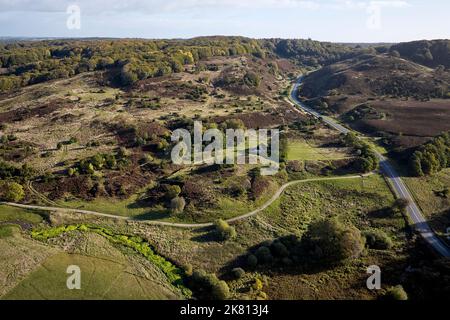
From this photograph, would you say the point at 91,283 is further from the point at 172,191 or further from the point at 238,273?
the point at 172,191

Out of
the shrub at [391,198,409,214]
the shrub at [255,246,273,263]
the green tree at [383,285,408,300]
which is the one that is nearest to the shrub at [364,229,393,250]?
the shrub at [391,198,409,214]

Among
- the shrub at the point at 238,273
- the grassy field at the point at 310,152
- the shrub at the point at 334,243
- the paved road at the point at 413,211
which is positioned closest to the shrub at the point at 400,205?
the paved road at the point at 413,211

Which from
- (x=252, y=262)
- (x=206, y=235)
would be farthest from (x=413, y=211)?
(x=206, y=235)

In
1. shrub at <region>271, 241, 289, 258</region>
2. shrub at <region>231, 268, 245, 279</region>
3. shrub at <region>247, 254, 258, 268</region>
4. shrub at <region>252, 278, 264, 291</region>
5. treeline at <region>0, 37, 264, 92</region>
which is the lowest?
shrub at <region>252, 278, 264, 291</region>

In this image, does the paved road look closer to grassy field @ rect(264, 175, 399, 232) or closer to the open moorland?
the open moorland

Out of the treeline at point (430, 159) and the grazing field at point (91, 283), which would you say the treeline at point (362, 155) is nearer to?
the treeline at point (430, 159)

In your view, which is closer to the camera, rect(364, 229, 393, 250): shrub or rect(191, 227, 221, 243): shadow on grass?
rect(364, 229, 393, 250): shrub
